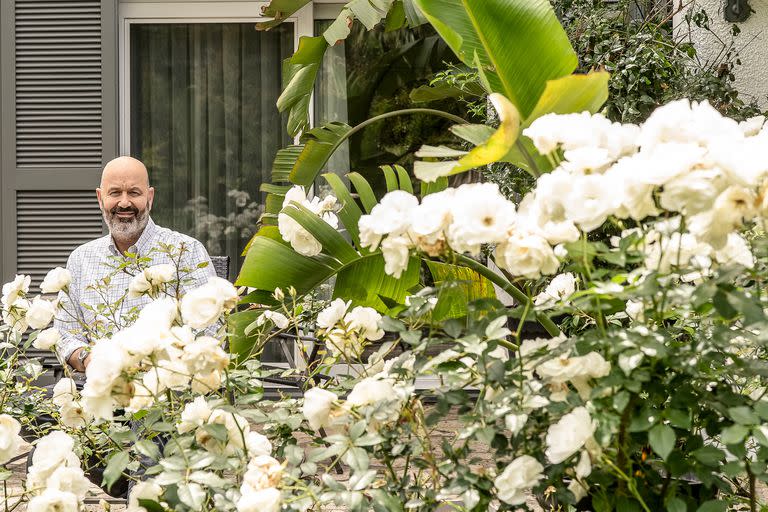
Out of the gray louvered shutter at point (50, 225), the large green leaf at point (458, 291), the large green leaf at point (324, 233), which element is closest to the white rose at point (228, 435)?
the large green leaf at point (458, 291)

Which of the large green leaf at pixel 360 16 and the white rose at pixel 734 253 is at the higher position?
the large green leaf at pixel 360 16

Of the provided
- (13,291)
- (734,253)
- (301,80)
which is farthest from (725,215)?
(301,80)

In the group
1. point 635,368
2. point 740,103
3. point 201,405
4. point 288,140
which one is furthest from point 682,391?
point 288,140

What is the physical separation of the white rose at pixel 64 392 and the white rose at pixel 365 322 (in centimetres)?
57

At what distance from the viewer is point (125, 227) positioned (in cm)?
387

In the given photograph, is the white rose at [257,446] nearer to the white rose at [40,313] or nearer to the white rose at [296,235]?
the white rose at [296,235]

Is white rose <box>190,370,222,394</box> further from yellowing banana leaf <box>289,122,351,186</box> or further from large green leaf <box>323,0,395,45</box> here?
large green leaf <box>323,0,395,45</box>

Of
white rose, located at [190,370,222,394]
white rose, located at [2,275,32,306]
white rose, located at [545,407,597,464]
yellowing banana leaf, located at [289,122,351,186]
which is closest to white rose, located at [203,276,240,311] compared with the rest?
white rose, located at [190,370,222,394]

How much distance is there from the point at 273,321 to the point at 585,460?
0.94 m

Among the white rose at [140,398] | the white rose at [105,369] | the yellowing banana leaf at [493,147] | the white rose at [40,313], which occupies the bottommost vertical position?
the white rose at [140,398]

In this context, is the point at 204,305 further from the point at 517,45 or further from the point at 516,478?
the point at 517,45

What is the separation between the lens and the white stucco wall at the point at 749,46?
16.4 feet

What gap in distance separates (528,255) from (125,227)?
2.86m

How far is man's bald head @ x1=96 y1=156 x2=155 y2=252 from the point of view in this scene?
388 cm
